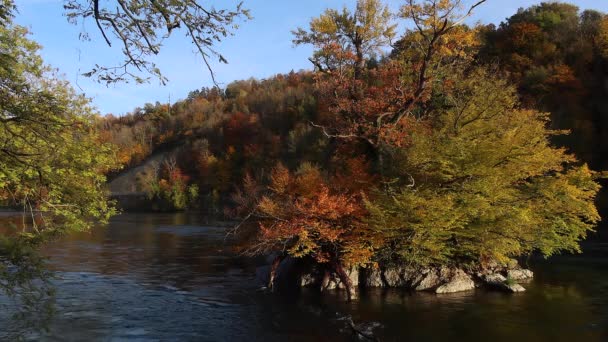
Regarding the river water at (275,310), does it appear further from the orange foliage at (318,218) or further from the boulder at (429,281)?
the orange foliage at (318,218)

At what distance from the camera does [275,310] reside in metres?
17.0

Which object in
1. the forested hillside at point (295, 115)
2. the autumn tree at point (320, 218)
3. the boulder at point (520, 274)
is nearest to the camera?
the autumn tree at point (320, 218)

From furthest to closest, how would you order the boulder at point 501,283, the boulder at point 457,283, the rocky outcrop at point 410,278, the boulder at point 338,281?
the boulder at point 338,281 → the rocky outcrop at point 410,278 → the boulder at point 457,283 → the boulder at point 501,283

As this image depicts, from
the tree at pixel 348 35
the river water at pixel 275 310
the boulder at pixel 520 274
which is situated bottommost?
the river water at pixel 275 310

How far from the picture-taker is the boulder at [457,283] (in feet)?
65.7

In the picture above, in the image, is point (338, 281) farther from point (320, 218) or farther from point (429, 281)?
point (429, 281)

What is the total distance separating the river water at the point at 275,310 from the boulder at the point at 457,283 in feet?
2.16

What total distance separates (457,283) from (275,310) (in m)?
7.81

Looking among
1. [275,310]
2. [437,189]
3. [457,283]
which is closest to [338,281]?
[275,310]

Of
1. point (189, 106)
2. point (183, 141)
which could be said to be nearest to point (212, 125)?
point (183, 141)

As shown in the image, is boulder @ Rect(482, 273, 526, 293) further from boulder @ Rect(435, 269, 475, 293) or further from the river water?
boulder @ Rect(435, 269, 475, 293)

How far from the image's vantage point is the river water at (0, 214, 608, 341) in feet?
46.4

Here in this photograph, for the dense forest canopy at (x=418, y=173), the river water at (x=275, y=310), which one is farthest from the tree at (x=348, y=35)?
the river water at (x=275, y=310)

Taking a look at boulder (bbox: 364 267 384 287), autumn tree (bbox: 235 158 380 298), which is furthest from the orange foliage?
boulder (bbox: 364 267 384 287)
